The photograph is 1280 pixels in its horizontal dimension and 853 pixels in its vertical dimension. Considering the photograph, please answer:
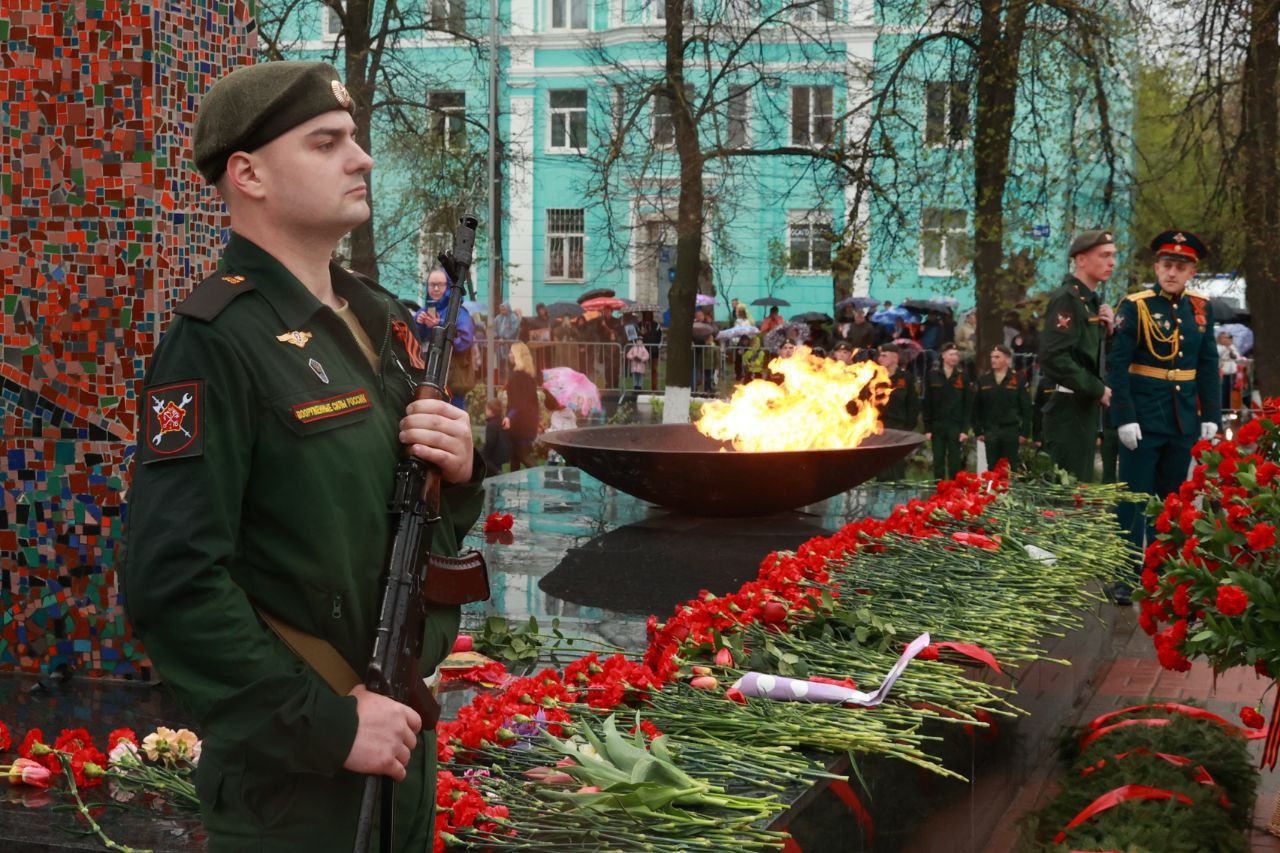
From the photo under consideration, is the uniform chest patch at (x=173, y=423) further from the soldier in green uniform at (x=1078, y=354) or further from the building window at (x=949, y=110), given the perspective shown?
the building window at (x=949, y=110)

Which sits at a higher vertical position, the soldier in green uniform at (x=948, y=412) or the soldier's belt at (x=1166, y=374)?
the soldier's belt at (x=1166, y=374)

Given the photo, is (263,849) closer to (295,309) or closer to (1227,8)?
(295,309)

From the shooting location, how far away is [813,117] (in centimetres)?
2470

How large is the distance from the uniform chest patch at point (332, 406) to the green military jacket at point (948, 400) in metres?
14.7

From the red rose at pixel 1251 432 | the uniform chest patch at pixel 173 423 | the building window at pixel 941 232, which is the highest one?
the building window at pixel 941 232

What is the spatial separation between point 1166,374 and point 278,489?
7.86m

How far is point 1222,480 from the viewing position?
456 cm

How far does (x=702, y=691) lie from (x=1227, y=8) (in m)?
13.4

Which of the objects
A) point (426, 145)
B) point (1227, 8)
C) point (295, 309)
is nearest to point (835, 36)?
point (426, 145)

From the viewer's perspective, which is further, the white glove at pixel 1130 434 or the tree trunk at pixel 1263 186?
the tree trunk at pixel 1263 186

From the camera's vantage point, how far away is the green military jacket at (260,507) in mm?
2078

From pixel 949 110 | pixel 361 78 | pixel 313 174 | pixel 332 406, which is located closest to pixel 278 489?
pixel 332 406

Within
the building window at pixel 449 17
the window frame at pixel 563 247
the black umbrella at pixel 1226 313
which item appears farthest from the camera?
the window frame at pixel 563 247

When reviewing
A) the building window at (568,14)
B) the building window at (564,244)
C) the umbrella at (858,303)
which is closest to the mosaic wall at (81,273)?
the umbrella at (858,303)
